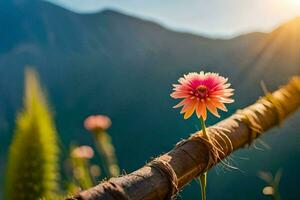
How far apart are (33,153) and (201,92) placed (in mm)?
720

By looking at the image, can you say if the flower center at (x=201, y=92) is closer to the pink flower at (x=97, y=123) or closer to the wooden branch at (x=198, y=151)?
the wooden branch at (x=198, y=151)

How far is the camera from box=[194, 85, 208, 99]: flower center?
965 millimetres

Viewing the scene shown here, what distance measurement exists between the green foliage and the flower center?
0.47 m

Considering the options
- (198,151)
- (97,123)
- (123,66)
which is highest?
(123,66)

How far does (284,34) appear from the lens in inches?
418

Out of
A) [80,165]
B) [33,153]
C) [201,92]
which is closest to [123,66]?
[33,153]

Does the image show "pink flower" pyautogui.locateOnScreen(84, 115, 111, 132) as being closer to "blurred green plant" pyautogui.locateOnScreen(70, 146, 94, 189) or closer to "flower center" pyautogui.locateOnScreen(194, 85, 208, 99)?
"blurred green plant" pyautogui.locateOnScreen(70, 146, 94, 189)

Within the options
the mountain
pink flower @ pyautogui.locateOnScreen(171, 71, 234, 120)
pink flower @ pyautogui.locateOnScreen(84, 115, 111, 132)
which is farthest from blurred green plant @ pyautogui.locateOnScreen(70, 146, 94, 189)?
the mountain

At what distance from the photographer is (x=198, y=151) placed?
101cm

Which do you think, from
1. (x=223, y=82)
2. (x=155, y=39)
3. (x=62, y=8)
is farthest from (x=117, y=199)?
(x=62, y=8)

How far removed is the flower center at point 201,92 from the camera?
0.97m

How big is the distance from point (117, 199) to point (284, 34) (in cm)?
1019

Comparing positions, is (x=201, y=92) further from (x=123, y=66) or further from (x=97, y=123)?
(x=123, y=66)

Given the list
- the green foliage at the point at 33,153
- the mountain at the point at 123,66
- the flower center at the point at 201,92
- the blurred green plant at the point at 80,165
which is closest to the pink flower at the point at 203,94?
the flower center at the point at 201,92
